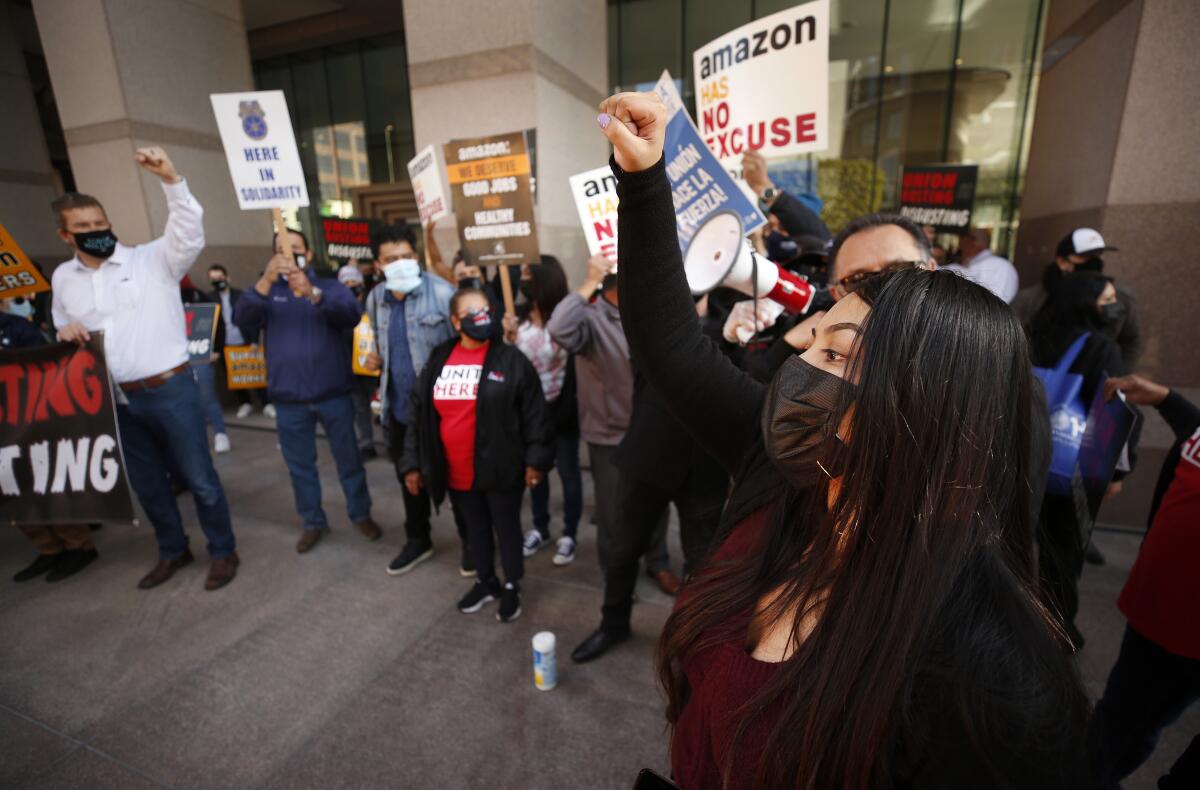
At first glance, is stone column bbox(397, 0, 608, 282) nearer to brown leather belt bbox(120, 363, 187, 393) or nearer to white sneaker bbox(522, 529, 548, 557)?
white sneaker bbox(522, 529, 548, 557)

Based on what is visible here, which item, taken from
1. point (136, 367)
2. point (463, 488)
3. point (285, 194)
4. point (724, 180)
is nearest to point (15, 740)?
point (136, 367)

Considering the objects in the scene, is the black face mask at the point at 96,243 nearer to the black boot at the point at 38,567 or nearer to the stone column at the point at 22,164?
the black boot at the point at 38,567

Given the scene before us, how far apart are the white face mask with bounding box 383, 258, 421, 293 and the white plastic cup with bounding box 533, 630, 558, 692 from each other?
2366 mm

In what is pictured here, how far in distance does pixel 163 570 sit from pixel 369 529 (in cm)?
125

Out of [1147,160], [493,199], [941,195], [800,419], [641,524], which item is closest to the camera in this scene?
[800,419]

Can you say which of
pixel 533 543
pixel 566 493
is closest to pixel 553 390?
pixel 566 493

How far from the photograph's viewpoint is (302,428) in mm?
3947

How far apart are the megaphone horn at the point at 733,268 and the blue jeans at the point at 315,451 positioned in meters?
3.14

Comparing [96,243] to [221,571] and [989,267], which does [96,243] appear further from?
[989,267]

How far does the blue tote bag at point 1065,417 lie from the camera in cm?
236

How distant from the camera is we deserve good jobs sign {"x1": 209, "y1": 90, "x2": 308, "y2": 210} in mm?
3525

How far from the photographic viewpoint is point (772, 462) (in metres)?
1.10

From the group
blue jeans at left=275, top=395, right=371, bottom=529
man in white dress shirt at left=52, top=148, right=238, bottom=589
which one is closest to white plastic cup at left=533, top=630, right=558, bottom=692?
blue jeans at left=275, top=395, right=371, bottom=529

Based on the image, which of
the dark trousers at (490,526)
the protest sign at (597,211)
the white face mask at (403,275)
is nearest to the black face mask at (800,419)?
the dark trousers at (490,526)
